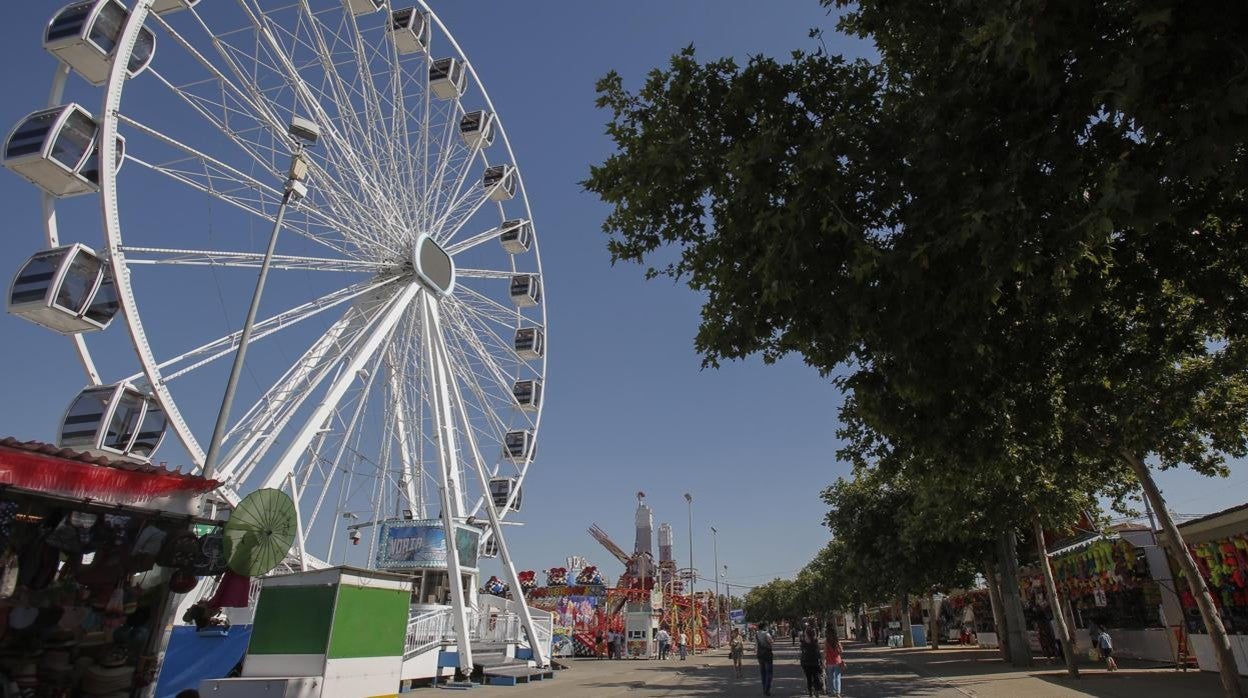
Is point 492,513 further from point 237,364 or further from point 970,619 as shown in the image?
point 970,619

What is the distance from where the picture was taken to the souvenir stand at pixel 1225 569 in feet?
52.4

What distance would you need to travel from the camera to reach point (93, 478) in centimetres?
732

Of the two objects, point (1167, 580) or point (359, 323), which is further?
point (359, 323)

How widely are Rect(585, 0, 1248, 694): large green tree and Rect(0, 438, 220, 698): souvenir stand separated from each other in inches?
240

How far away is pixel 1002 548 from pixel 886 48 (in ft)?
67.2

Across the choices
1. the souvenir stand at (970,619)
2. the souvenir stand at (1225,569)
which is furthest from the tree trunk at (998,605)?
the souvenir stand at (970,619)

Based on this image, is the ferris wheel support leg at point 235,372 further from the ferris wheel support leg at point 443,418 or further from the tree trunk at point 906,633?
the tree trunk at point 906,633

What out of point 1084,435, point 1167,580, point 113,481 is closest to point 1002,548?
point 1167,580

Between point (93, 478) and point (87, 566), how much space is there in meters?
0.98

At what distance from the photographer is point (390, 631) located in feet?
40.4

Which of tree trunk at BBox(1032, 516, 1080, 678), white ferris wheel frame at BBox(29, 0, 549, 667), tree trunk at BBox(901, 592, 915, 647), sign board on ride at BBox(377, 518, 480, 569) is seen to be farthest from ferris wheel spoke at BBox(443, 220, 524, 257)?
tree trunk at BBox(901, 592, 915, 647)

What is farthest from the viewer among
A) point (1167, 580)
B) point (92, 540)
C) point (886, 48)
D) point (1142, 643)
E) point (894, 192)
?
point (1142, 643)

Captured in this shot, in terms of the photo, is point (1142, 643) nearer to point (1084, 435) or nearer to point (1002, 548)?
point (1002, 548)

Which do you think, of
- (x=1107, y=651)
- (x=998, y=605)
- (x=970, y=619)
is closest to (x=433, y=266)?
(x=1107, y=651)
